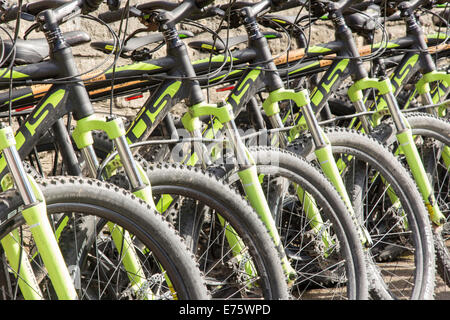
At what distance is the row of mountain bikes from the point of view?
6.73 ft

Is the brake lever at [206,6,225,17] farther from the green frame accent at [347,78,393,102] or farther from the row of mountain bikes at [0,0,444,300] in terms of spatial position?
the green frame accent at [347,78,393,102]

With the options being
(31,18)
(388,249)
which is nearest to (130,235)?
(31,18)

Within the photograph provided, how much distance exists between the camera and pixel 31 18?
7.67ft

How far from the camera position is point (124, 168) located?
2.21 meters

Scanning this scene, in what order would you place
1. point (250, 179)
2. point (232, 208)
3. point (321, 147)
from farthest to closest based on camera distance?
point (321, 147) → point (250, 179) → point (232, 208)

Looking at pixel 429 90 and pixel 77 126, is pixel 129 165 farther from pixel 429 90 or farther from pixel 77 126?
pixel 429 90

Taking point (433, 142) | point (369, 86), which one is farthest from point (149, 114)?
point (433, 142)

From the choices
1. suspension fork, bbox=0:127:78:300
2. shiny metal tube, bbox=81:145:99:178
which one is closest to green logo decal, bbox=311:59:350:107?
shiny metal tube, bbox=81:145:99:178

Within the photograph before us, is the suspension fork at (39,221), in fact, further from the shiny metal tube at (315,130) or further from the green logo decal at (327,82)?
the green logo decal at (327,82)

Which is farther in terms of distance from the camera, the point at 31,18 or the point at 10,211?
the point at 31,18

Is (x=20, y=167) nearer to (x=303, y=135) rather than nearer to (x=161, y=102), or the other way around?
(x=161, y=102)

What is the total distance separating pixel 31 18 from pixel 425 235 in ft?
5.97

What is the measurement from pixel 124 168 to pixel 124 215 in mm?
226

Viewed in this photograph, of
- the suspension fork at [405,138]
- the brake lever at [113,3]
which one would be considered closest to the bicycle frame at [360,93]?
the suspension fork at [405,138]
